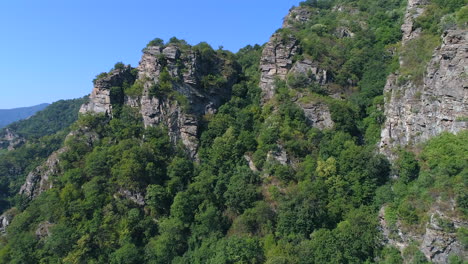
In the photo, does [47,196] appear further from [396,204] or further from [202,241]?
[396,204]

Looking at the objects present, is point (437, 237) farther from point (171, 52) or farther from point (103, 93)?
point (103, 93)

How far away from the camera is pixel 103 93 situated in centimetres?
5703

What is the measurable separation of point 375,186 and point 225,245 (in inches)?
787

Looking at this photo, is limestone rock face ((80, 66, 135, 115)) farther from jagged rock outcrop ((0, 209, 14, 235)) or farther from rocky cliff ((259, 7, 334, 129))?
rocky cliff ((259, 7, 334, 129))

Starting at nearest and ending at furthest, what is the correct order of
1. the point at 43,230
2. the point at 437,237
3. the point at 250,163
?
1. the point at 437,237
2. the point at 43,230
3. the point at 250,163

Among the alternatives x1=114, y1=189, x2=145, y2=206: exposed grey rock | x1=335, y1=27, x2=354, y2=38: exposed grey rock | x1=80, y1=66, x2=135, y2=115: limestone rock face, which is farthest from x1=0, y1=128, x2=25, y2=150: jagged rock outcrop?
x1=335, y1=27, x2=354, y2=38: exposed grey rock

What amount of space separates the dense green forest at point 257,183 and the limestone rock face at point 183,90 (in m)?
1.80

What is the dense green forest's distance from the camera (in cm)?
3525

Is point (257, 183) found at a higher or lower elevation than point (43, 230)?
higher

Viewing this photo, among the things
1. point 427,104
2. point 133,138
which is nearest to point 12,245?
point 133,138

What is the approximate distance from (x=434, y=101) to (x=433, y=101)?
13cm

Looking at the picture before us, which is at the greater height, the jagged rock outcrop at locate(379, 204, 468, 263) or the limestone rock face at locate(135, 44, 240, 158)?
the limestone rock face at locate(135, 44, 240, 158)

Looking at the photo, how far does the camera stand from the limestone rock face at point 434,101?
36.5 m

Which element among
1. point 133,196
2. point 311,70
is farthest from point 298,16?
point 133,196
